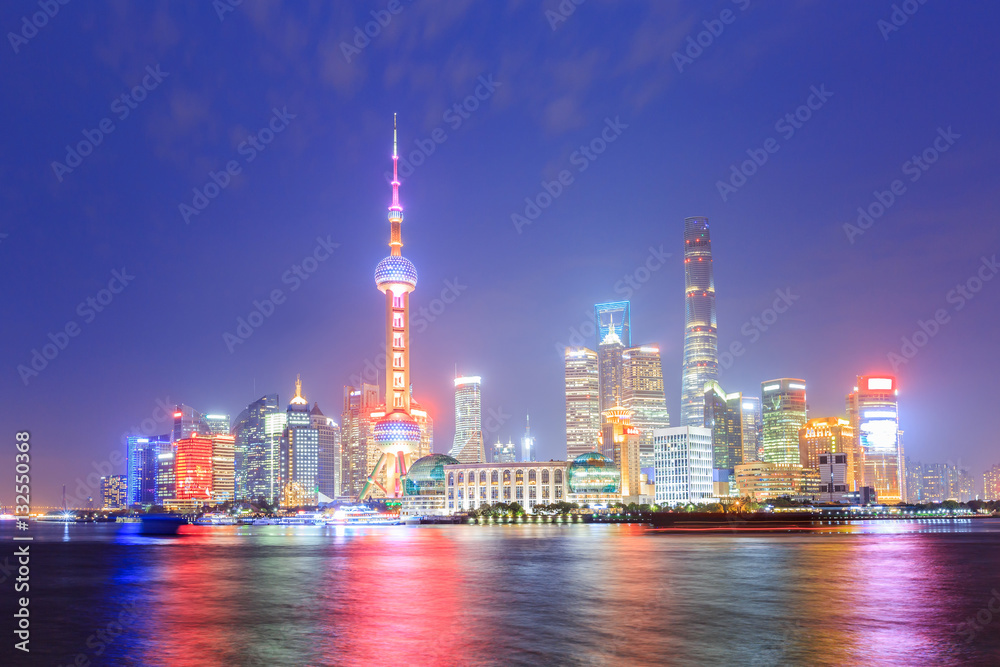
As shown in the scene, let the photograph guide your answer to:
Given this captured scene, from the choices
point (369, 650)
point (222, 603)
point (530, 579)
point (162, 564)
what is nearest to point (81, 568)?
point (162, 564)

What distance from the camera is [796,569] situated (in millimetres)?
78188

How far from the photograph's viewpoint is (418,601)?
55.5 metres

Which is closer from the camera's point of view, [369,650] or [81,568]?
[369,650]

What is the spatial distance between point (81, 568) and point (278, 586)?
37064 mm

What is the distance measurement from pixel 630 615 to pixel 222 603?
26339 mm

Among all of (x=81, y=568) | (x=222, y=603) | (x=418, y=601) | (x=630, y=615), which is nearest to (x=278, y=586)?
(x=222, y=603)

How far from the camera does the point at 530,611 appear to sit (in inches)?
1999

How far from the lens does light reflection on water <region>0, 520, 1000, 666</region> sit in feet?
124

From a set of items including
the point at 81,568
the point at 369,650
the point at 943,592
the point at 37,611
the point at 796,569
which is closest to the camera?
the point at 369,650

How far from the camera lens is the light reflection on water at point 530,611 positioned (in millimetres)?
37812

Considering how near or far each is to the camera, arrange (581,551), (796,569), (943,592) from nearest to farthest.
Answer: (943,592) < (796,569) < (581,551)

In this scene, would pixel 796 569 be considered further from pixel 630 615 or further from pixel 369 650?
pixel 369 650

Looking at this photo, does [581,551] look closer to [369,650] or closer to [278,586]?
[278,586]

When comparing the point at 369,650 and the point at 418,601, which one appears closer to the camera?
the point at 369,650
